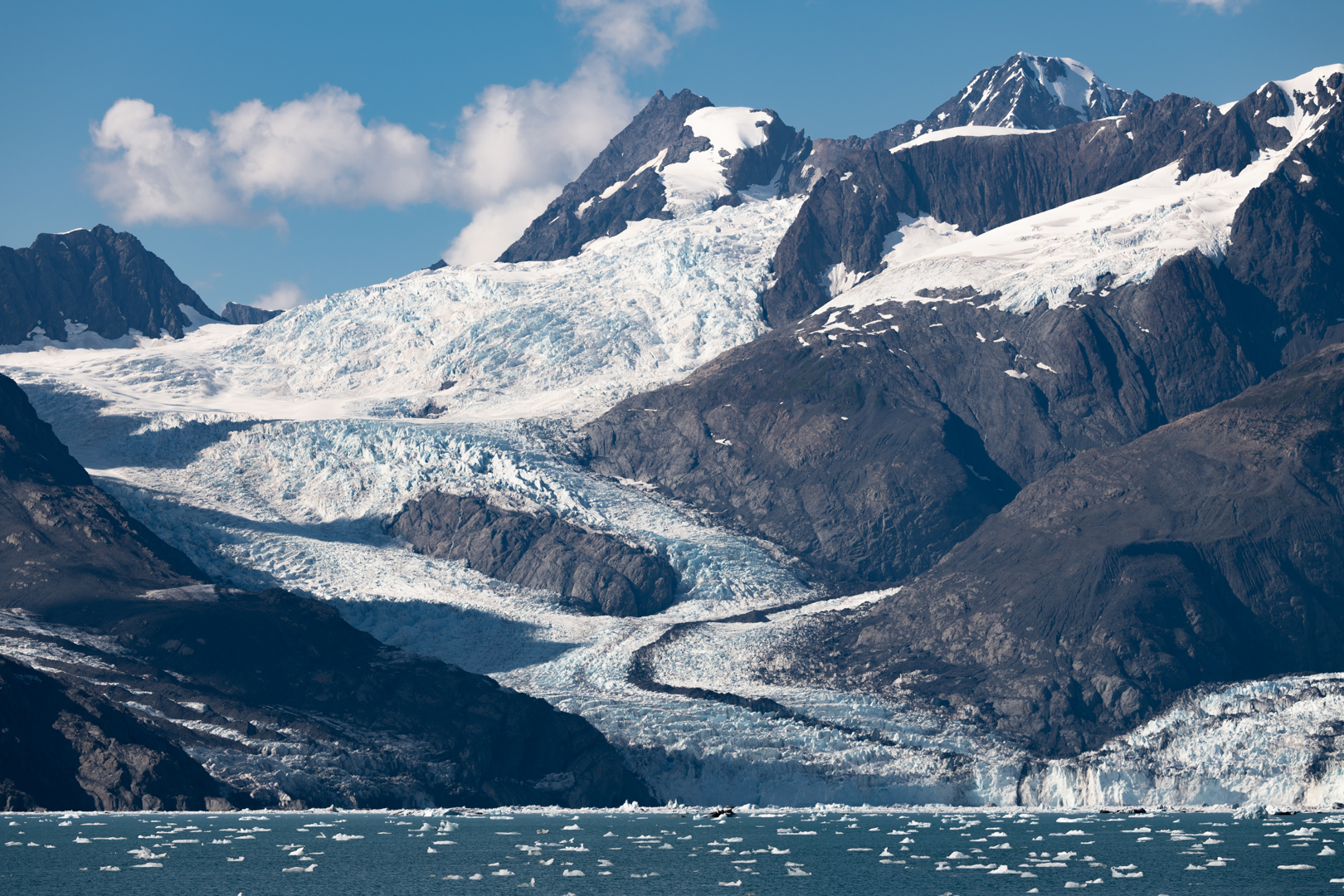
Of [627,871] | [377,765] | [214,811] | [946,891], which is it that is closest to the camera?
[946,891]

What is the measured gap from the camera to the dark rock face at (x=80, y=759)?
164875 millimetres

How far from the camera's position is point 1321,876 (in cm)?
12125

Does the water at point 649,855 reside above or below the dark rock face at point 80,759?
below

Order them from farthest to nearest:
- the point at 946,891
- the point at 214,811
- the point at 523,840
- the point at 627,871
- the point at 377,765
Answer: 1. the point at 377,765
2. the point at 214,811
3. the point at 523,840
4. the point at 627,871
5. the point at 946,891

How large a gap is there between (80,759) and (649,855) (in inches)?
2741

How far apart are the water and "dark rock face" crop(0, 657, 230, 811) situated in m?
4.98

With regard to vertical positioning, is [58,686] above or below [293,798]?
above

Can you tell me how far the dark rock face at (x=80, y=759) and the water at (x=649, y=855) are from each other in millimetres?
4983

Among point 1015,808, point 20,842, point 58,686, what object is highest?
point 58,686

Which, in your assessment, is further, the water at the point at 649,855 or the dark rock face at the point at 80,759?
the dark rock face at the point at 80,759

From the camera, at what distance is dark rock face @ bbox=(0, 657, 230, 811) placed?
165m

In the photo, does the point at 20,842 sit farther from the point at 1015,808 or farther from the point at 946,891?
the point at 1015,808

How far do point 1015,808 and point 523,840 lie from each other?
75.0 m

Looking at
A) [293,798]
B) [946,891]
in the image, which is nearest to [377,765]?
[293,798]
